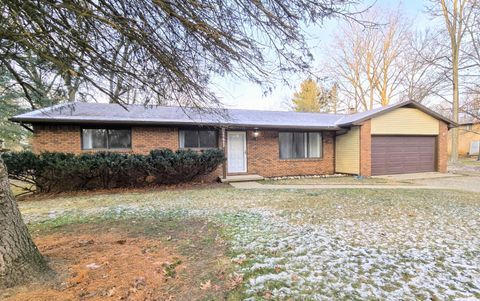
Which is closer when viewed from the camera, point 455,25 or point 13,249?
point 13,249

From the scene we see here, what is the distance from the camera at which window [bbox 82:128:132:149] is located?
29.9 feet

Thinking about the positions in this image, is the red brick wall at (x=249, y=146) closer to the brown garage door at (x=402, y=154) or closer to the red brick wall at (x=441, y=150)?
the brown garage door at (x=402, y=154)

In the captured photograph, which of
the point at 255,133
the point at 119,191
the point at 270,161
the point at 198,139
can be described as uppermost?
the point at 255,133

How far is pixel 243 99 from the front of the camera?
3934mm

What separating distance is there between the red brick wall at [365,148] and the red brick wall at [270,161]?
6.78ft

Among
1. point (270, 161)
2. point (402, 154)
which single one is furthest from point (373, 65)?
point (270, 161)

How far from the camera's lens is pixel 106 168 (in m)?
8.07

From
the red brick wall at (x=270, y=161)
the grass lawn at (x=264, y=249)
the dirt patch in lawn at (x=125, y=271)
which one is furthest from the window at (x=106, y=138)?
the dirt patch in lawn at (x=125, y=271)

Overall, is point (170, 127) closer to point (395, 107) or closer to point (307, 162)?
point (307, 162)

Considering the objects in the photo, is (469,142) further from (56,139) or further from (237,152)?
(56,139)

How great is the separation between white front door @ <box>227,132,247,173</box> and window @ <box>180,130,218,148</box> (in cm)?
76

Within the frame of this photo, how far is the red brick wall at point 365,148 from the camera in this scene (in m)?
11.2

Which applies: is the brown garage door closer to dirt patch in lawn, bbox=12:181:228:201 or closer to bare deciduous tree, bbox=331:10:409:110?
dirt patch in lawn, bbox=12:181:228:201

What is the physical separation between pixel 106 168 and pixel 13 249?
614 cm
